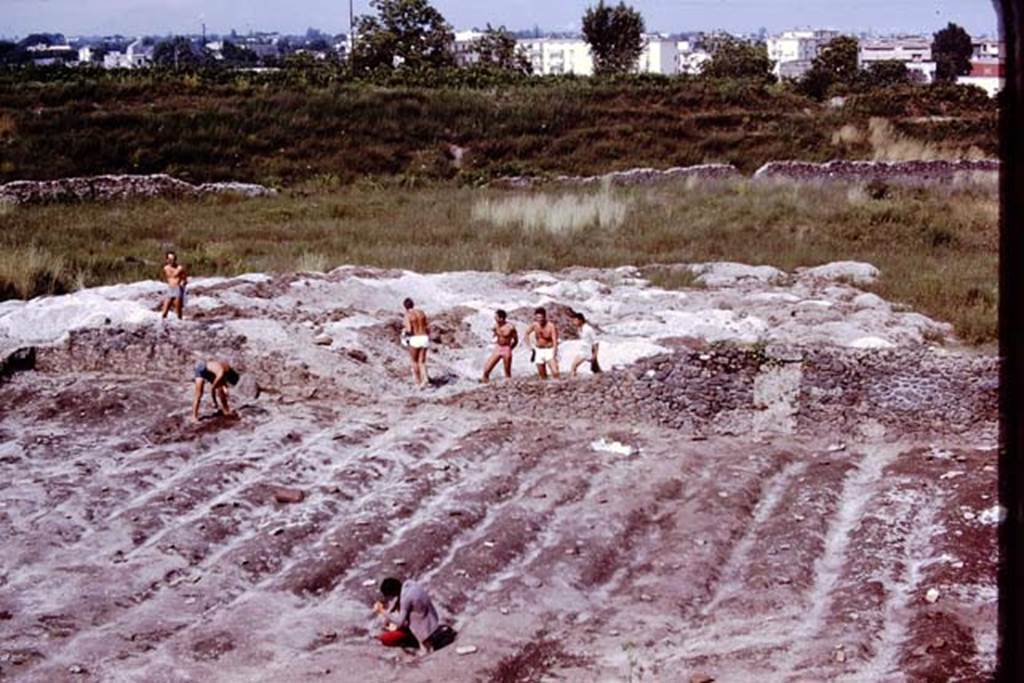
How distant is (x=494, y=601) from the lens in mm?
9141

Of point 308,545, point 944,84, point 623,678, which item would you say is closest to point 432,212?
point 308,545

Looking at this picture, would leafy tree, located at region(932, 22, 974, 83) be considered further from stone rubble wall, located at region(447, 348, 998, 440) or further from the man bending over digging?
the man bending over digging

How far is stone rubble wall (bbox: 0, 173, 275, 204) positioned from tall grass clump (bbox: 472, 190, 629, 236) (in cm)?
678

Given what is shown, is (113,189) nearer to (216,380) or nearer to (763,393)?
(216,380)

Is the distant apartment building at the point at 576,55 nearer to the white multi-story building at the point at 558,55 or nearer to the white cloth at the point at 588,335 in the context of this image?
the white multi-story building at the point at 558,55

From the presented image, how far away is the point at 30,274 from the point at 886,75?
150 ft

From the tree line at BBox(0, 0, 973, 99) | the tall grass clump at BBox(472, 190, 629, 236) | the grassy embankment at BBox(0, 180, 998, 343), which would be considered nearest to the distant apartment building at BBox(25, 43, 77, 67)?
the tree line at BBox(0, 0, 973, 99)

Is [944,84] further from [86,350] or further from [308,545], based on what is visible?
[308,545]

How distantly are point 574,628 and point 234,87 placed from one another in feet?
104

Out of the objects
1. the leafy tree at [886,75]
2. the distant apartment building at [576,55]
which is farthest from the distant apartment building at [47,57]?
the distant apartment building at [576,55]

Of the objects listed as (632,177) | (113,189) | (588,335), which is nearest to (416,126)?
(632,177)

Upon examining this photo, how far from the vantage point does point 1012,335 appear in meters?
2.72

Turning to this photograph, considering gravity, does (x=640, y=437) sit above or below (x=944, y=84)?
below

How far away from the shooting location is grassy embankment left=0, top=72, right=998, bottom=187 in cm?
3209
